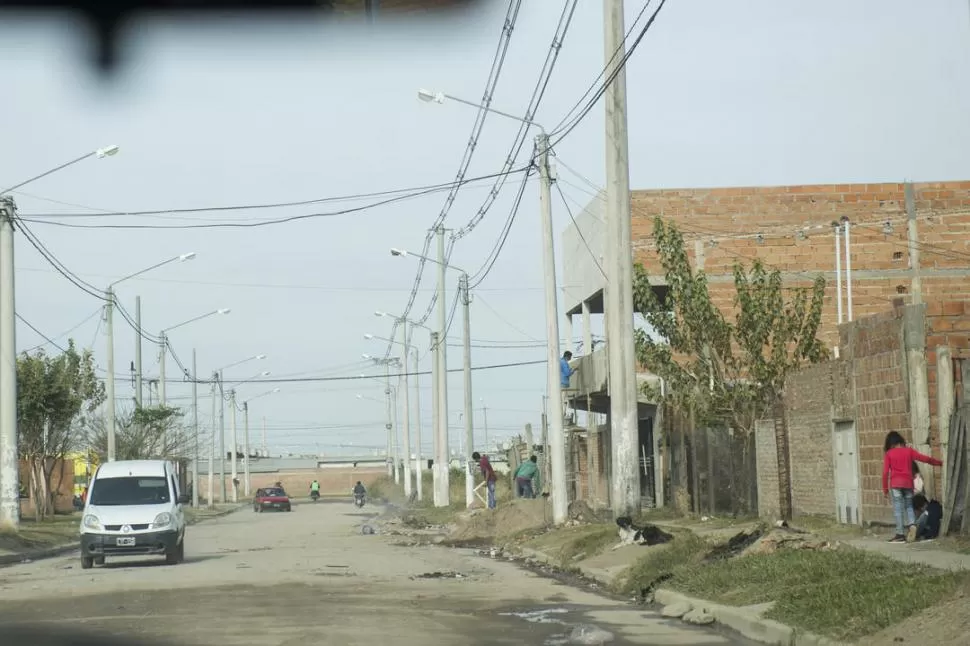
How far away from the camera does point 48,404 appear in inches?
2012

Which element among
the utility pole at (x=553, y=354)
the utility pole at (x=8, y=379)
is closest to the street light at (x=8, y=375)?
the utility pole at (x=8, y=379)

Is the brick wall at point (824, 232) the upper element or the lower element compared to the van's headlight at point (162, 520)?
upper

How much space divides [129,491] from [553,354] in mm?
9661

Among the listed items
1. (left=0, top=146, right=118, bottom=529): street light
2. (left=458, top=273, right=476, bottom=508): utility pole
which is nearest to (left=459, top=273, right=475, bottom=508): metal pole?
(left=458, top=273, right=476, bottom=508): utility pole

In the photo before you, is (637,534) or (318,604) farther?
(637,534)

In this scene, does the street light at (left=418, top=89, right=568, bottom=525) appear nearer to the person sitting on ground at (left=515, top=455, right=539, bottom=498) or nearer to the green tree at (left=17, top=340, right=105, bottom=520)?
the person sitting on ground at (left=515, top=455, right=539, bottom=498)

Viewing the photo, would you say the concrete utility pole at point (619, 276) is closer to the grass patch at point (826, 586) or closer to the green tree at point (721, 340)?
the grass patch at point (826, 586)

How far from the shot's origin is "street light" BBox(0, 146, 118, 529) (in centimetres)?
3519

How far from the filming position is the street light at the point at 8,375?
35.2m

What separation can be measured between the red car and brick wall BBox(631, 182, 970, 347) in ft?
131

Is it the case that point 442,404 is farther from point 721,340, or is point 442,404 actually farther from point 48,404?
point 721,340

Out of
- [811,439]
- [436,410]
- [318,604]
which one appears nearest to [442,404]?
[436,410]

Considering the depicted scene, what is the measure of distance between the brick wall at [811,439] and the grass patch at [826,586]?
309 inches

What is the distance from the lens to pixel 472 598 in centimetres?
1769
